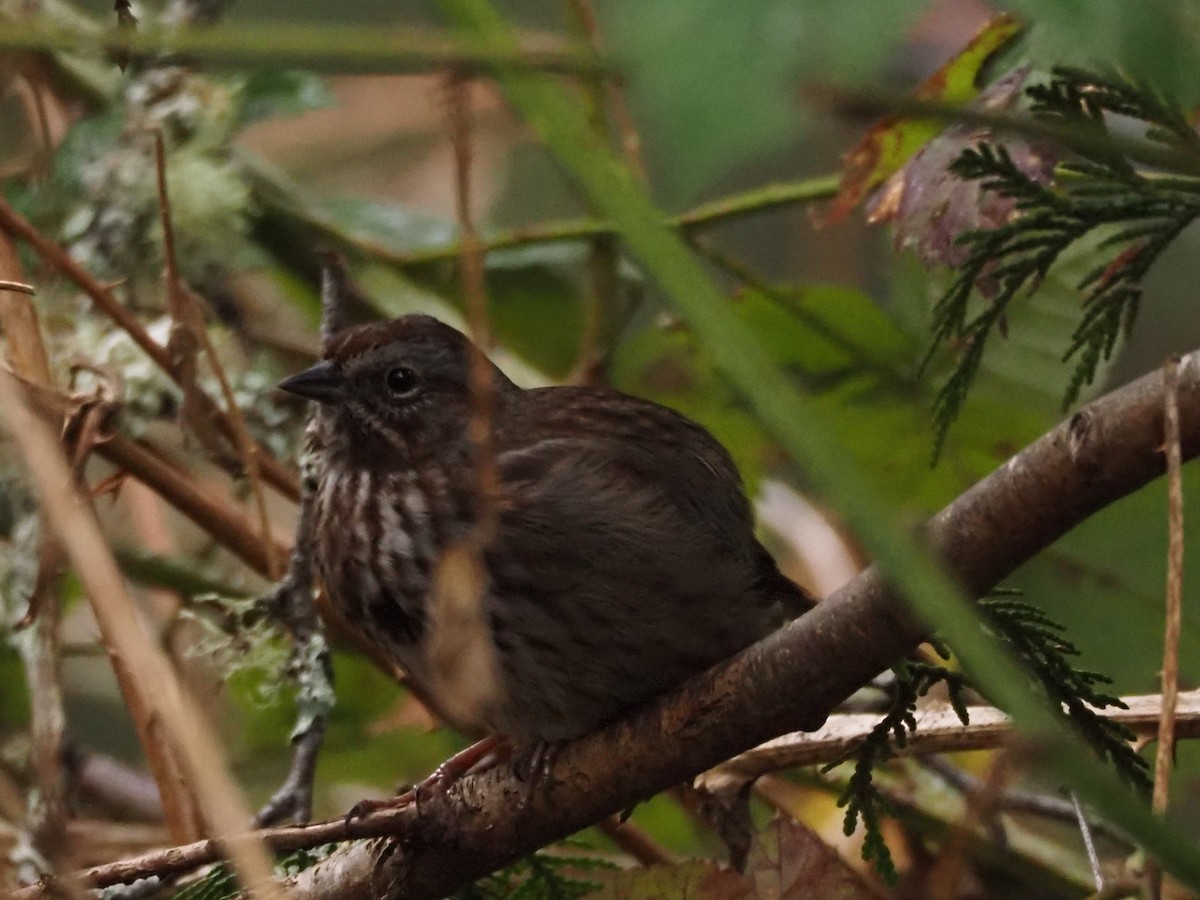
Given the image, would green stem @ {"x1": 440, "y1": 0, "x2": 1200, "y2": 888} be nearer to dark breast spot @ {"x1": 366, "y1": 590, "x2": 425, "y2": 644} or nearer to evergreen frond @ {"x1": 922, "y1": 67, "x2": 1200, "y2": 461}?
evergreen frond @ {"x1": 922, "y1": 67, "x2": 1200, "y2": 461}

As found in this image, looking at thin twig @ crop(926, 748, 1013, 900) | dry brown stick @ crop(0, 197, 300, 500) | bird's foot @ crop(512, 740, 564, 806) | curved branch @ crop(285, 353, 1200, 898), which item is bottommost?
thin twig @ crop(926, 748, 1013, 900)

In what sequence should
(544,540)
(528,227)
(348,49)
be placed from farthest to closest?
(528,227), (544,540), (348,49)

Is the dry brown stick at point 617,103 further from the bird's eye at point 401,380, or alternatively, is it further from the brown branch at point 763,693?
the brown branch at point 763,693

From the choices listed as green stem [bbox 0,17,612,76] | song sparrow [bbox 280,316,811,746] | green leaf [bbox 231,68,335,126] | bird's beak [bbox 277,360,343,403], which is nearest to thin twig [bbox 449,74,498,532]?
green stem [bbox 0,17,612,76]

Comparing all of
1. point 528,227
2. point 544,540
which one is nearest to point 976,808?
point 544,540

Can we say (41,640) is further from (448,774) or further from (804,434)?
(804,434)

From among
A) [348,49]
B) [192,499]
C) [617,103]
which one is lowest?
[348,49]
